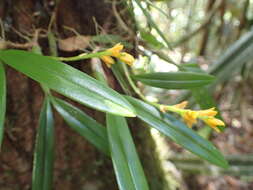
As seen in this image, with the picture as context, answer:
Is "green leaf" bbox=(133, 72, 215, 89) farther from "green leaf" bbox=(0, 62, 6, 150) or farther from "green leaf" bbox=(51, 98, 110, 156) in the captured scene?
"green leaf" bbox=(0, 62, 6, 150)

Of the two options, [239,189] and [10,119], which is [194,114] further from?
[239,189]

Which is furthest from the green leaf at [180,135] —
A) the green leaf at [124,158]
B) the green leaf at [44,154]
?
the green leaf at [44,154]

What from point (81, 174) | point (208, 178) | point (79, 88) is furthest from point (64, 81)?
point (208, 178)

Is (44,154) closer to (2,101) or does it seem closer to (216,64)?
(2,101)

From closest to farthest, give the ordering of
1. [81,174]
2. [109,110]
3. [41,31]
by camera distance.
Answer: [109,110] < [41,31] < [81,174]

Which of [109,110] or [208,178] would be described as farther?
[208,178]

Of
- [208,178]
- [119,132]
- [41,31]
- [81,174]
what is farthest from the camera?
[208,178]

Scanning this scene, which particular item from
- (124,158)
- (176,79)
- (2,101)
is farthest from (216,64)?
(2,101)

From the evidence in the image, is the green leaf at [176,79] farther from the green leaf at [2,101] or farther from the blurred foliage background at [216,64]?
the green leaf at [2,101]
